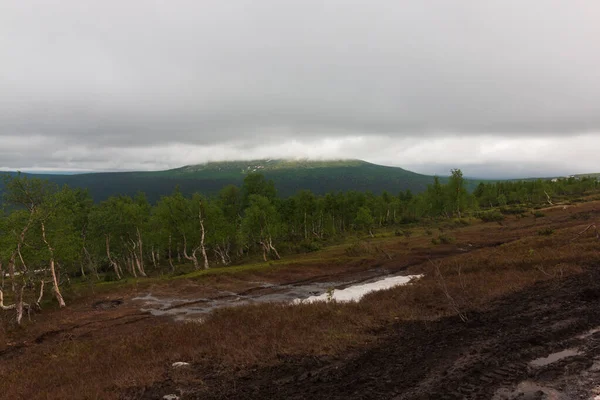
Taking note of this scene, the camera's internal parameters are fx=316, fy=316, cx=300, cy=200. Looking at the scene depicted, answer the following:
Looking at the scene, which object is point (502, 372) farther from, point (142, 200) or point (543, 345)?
point (142, 200)

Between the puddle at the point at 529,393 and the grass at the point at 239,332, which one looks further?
the grass at the point at 239,332

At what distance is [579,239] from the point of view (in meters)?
37.9

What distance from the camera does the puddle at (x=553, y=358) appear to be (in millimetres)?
11984

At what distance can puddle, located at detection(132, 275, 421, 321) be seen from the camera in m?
37.4

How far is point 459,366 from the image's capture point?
41.4ft

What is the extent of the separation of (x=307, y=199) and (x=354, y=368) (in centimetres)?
8693

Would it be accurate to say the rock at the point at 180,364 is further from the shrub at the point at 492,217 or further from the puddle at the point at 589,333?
the shrub at the point at 492,217

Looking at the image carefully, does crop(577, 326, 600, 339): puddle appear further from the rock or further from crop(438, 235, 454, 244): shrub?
crop(438, 235, 454, 244): shrub

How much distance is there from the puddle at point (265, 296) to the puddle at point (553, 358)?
2384 centimetres

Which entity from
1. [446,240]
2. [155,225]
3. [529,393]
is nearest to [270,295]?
[529,393]

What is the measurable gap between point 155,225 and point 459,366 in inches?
3172

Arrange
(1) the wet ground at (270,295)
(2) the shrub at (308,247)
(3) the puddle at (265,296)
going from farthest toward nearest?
(2) the shrub at (308,247) → (1) the wet ground at (270,295) → (3) the puddle at (265,296)

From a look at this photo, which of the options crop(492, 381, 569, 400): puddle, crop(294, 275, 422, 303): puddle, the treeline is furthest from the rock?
the treeline

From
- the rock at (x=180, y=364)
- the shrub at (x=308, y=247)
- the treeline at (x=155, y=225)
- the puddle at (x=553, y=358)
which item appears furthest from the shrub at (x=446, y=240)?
the rock at (x=180, y=364)
